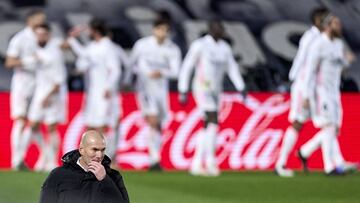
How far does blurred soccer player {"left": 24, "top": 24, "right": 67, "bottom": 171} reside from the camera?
24062 mm

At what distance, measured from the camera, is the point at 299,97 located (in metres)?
22.9

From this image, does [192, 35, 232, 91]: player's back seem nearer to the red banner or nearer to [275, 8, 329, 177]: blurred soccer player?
[275, 8, 329, 177]: blurred soccer player

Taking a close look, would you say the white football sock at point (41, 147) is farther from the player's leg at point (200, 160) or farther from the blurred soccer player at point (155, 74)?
the player's leg at point (200, 160)

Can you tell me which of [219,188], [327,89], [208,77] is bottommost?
[219,188]

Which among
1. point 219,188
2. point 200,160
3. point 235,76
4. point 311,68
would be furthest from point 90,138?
point 200,160

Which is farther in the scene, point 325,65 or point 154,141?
point 154,141

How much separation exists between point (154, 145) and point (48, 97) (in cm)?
176

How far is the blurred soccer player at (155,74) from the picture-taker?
79.9 feet

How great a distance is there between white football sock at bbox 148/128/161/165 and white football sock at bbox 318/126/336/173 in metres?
3.08

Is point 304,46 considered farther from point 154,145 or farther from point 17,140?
point 17,140

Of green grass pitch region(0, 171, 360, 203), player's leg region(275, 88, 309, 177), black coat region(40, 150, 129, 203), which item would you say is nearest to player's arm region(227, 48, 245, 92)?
player's leg region(275, 88, 309, 177)

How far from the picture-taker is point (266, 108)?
26.3 metres

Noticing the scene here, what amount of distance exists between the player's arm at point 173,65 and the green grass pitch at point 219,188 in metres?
1.74

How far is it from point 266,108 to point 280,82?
0.56 m
